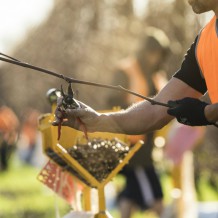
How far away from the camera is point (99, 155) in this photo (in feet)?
21.4

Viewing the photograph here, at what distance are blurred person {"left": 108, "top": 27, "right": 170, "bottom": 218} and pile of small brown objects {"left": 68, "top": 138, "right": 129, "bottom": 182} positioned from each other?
107 inches

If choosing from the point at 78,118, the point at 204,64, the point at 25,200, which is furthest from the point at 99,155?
the point at 25,200

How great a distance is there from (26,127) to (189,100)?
111 ft

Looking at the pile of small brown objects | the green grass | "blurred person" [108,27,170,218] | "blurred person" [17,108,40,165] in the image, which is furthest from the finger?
"blurred person" [17,108,40,165]

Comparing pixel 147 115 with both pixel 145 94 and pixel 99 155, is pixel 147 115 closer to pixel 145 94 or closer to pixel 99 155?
pixel 99 155

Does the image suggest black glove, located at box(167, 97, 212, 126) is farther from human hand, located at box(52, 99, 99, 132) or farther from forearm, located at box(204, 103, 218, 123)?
human hand, located at box(52, 99, 99, 132)

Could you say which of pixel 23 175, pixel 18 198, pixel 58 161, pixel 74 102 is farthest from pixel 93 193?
pixel 23 175

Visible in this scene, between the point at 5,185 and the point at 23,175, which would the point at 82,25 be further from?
the point at 5,185

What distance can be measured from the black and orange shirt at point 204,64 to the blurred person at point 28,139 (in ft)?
92.5

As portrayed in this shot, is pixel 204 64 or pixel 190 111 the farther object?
pixel 204 64

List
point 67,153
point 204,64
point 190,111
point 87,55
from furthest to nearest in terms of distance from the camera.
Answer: point 87,55 → point 67,153 → point 204,64 → point 190,111

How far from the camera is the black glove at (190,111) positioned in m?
4.96

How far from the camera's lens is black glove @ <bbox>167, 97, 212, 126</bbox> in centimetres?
496

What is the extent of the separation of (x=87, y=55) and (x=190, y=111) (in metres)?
24.9
